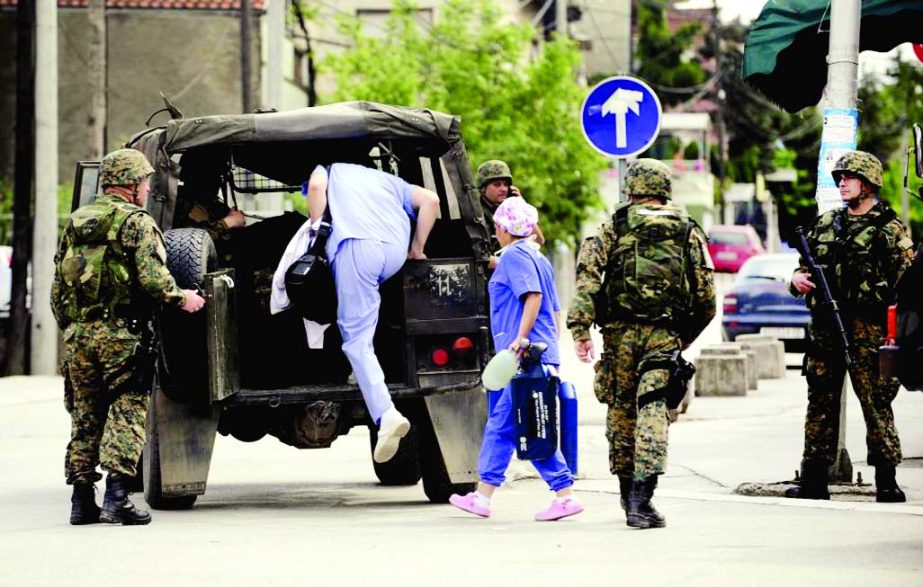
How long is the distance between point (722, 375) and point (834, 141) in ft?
29.8

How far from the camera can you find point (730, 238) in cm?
5934

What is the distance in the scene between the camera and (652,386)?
9.69 metres

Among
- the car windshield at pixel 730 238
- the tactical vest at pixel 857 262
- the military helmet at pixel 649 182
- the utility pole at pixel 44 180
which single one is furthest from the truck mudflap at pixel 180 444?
the car windshield at pixel 730 238

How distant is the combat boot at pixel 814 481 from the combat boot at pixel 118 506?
366 cm

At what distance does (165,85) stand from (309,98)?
3506 mm

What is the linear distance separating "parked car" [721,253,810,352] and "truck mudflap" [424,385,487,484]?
15.3 metres

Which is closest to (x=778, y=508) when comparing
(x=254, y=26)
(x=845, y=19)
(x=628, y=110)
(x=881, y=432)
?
(x=881, y=432)

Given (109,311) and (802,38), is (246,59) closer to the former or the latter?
(802,38)

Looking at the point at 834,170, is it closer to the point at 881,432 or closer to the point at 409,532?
the point at 881,432

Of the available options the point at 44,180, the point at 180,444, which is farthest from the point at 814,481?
the point at 44,180

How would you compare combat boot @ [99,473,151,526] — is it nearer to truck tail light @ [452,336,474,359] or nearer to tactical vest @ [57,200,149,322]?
tactical vest @ [57,200,149,322]

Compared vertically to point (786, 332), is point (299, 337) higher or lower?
higher

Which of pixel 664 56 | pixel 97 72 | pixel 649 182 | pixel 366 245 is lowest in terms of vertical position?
pixel 366 245

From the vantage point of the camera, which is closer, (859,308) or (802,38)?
(859,308)
